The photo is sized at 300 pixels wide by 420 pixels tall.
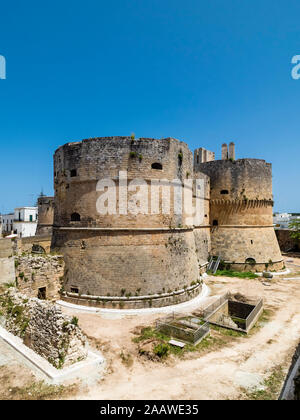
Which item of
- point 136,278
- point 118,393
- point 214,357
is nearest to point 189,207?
point 136,278

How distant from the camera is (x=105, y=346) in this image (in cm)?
981

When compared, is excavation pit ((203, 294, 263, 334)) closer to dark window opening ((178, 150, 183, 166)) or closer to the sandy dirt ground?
the sandy dirt ground

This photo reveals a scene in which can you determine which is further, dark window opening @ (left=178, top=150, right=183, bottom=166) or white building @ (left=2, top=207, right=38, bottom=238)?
white building @ (left=2, top=207, right=38, bottom=238)

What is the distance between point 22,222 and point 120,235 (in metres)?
41.9

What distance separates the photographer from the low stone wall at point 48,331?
823cm

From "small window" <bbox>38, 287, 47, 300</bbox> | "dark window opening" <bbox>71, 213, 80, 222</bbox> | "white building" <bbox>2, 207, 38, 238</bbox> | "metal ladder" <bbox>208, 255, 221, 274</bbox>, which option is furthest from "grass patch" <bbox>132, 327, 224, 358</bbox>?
"white building" <bbox>2, 207, 38, 238</bbox>

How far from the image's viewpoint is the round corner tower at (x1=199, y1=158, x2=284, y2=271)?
24000mm

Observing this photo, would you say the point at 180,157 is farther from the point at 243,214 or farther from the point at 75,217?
the point at 243,214

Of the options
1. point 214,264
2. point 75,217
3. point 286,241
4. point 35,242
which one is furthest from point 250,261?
point 35,242

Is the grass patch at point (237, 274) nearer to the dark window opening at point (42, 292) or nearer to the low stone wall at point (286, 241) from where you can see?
the dark window opening at point (42, 292)

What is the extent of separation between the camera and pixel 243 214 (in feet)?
80.6

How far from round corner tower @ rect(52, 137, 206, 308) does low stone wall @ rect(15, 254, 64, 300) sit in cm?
60

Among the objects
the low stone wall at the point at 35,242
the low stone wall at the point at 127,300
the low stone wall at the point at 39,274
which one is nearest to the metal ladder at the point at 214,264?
the low stone wall at the point at 127,300
